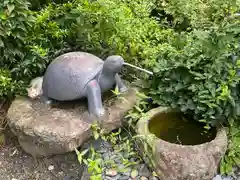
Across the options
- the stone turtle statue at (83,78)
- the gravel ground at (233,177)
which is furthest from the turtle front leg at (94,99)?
the gravel ground at (233,177)

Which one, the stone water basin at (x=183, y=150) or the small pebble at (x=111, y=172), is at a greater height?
the stone water basin at (x=183, y=150)

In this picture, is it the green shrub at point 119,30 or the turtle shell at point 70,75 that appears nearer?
the turtle shell at point 70,75

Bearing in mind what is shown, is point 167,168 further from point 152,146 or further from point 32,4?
point 32,4

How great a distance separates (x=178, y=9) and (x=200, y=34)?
1.01m

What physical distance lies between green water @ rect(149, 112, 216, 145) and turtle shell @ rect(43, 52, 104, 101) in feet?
1.75

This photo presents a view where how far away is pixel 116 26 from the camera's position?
2895 millimetres

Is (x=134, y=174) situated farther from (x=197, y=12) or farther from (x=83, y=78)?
(x=197, y=12)

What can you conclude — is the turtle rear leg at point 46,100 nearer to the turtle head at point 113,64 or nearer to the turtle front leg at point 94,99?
the turtle front leg at point 94,99

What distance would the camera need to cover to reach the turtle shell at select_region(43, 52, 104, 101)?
105 inches

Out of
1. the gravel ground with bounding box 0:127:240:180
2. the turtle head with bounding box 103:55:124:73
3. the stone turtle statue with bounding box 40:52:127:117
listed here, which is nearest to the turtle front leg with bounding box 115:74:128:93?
the stone turtle statue with bounding box 40:52:127:117

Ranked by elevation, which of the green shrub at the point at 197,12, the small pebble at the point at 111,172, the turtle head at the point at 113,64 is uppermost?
the green shrub at the point at 197,12

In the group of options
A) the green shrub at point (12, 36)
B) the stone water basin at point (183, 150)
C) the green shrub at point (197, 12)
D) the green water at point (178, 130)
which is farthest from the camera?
the green shrub at point (197, 12)

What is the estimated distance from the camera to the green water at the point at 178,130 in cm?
257

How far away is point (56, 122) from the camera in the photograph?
2.58m
